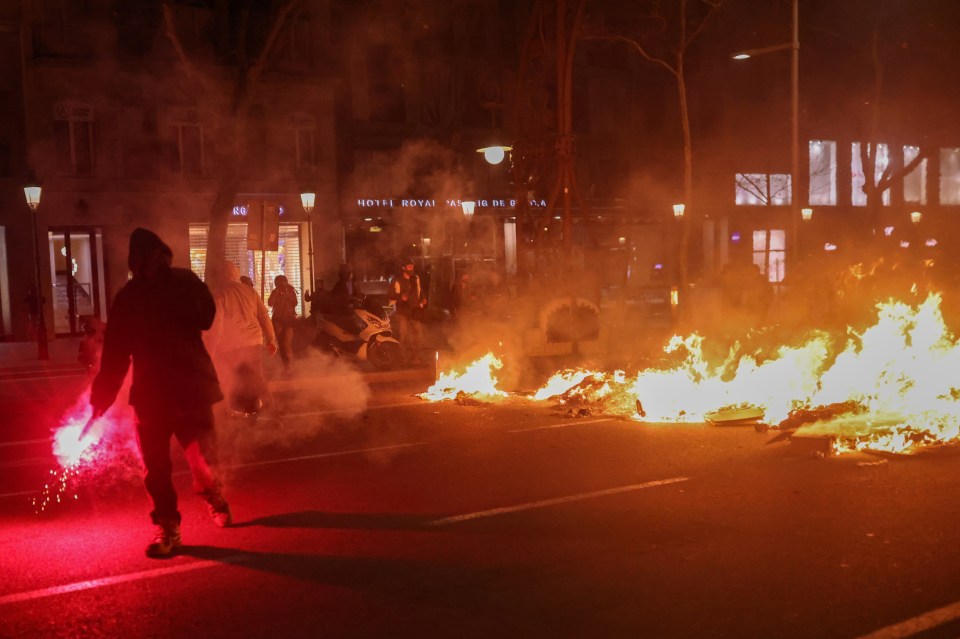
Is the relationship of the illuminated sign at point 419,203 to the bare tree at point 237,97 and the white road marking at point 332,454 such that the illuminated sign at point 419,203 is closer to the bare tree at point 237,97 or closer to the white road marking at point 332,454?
the bare tree at point 237,97

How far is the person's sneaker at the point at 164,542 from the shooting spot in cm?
537

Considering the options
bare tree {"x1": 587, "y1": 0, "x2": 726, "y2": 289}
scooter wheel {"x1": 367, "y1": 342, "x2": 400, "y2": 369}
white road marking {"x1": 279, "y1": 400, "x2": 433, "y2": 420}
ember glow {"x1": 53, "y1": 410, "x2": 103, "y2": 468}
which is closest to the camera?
ember glow {"x1": 53, "y1": 410, "x2": 103, "y2": 468}

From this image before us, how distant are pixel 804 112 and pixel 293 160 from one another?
2563cm

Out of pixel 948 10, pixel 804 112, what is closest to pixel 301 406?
pixel 948 10

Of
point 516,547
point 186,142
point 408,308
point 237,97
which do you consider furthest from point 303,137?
point 516,547

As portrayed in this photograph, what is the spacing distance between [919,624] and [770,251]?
39516 mm

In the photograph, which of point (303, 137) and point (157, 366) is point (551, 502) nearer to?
point (157, 366)

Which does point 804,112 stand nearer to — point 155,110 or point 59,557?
point 155,110

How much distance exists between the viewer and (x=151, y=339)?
5.44 meters

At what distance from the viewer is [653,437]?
8.73m

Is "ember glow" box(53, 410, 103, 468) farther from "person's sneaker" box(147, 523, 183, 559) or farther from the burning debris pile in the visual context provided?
the burning debris pile

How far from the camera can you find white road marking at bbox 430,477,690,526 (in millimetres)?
6066

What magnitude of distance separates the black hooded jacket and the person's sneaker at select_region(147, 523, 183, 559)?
74 centimetres

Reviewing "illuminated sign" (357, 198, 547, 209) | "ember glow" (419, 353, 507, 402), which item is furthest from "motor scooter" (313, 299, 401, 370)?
"illuminated sign" (357, 198, 547, 209)
